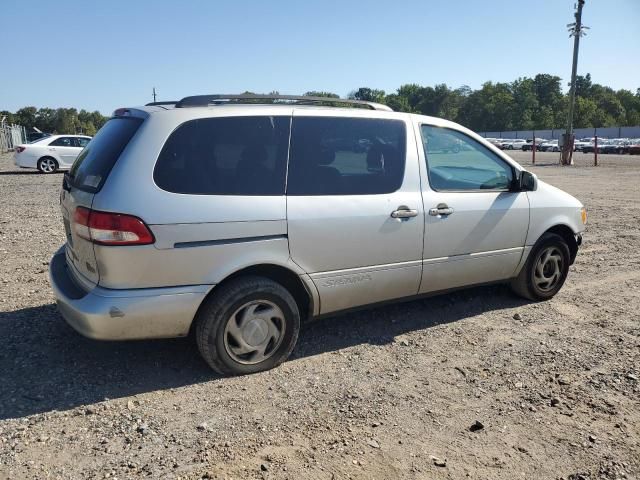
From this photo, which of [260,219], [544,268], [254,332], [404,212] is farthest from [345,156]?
[544,268]

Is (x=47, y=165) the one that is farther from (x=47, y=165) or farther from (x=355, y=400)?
(x=355, y=400)

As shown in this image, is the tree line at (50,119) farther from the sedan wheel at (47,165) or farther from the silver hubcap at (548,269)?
the silver hubcap at (548,269)

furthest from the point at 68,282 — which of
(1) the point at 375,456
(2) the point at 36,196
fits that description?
(2) the point at 36,196

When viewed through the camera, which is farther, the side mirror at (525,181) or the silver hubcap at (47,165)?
the silver hubcap at (47,165)

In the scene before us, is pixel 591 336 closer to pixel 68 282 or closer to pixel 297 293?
pixel 297 293

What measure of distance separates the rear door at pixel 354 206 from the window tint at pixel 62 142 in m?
19.0

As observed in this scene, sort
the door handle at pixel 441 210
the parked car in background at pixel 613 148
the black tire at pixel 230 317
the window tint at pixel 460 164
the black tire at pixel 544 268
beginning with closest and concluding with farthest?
the black tire at pixel 230 317, the door handle at pixel 441 210, the window tint at pixel 460 164, the black tire at pixel 544 268, the parked car in background at pixel 613 148

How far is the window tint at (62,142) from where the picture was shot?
19.9m

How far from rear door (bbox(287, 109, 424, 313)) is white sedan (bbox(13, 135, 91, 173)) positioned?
18.0 m

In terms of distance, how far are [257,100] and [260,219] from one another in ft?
3.55

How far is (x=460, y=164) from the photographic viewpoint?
4848 mm

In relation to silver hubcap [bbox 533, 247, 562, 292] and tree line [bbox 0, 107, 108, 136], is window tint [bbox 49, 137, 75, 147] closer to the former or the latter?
silver hubcap [bbox 533, 247, 562, 292]

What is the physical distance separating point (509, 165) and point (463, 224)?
911 mm

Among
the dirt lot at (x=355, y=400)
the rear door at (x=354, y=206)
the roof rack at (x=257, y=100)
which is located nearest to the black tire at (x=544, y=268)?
the dirt lot at (x=355, y=400)
